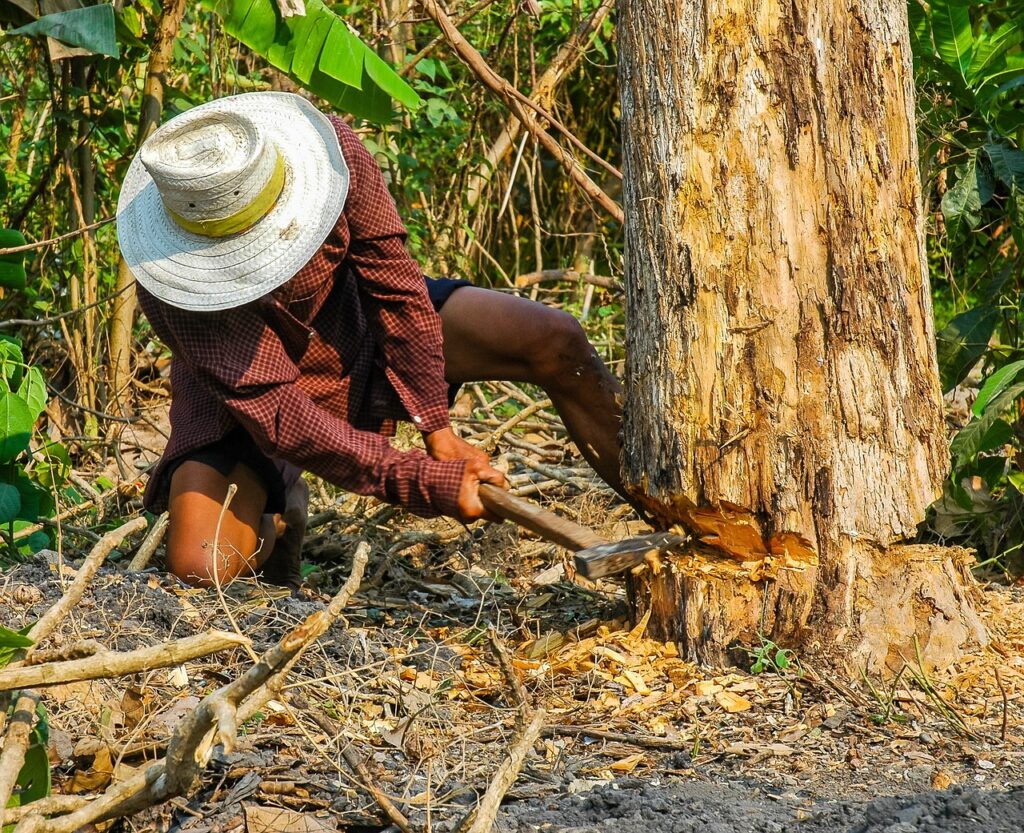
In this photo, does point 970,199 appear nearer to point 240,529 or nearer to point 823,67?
point 823,67

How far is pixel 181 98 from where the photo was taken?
502 centimetres

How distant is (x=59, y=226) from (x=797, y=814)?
452 cm

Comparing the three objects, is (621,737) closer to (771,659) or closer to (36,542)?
(771,659)

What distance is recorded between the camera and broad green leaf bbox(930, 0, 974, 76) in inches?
133

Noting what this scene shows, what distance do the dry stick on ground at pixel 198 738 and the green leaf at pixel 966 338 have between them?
7.66 feet

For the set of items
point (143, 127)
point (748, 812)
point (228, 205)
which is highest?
point (143, 127)

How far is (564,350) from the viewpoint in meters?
3.35

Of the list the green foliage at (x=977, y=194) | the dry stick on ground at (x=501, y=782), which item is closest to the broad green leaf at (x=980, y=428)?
the green foliage at (x=977, y=194)

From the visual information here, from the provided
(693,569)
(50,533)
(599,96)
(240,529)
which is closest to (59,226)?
(50,533)

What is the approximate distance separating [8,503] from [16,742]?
1.77 m

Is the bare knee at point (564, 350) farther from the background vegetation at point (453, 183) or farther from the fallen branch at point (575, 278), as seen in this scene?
the fallen branch at point (575, 278)

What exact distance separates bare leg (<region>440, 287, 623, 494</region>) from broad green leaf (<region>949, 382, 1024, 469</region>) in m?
0.97

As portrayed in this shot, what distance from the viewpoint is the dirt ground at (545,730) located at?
207cm

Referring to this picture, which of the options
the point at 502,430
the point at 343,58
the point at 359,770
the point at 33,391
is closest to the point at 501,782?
the point at 359,770
